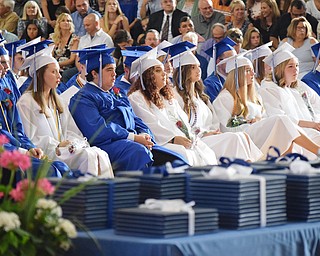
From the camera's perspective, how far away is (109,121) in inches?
336

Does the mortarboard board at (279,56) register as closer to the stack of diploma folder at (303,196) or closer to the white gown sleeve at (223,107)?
the white gown sleeve at (223,107)

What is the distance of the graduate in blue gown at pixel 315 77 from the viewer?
1173cm

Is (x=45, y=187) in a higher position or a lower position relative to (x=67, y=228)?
higher

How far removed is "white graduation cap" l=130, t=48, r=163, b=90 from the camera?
9086 mm

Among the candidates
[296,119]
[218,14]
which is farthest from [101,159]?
[218,14]

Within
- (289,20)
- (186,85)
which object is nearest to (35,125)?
(186,85)

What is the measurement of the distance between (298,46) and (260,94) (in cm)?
183

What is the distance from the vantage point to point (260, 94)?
423 inches

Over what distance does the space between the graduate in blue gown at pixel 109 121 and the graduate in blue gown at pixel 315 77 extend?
11.7 feet

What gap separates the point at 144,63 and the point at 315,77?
11.2 ft

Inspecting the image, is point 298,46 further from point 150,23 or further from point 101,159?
point 101,159

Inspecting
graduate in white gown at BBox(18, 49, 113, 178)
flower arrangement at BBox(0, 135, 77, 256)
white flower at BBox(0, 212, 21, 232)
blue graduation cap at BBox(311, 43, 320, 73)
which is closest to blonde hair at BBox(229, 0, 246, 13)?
blue graduation cap at BBox(311, 43, 320, 73)

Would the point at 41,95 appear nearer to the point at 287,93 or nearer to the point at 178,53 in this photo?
the point at 178,53

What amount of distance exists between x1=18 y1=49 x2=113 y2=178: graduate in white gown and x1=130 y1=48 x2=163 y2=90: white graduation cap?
1069mm
